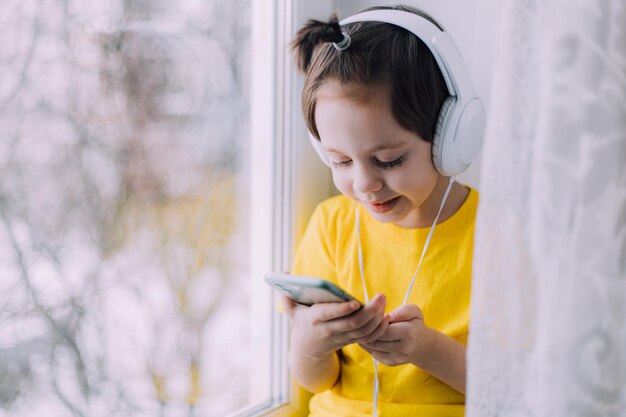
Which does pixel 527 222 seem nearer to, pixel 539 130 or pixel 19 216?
pixel 539 130

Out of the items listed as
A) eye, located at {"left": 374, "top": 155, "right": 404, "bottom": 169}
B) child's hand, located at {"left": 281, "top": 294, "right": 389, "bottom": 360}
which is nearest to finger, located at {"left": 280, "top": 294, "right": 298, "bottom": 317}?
child's hand, located at {"left": 281, "top": 294, "right": 389, "bottom": 360}

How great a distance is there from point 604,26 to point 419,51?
1.12 ft

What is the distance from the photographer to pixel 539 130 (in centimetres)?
58

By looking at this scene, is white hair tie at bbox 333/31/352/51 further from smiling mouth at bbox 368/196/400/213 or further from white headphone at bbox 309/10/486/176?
smiling mouth at bbox 368/196/400/213

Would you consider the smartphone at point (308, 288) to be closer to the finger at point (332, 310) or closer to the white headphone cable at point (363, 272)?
the finger at point (332, 310)

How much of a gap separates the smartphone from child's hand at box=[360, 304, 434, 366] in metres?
0.12

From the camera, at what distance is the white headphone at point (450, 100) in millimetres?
843

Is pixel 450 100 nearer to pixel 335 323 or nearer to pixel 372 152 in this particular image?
pixel 372 152

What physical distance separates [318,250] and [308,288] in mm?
326

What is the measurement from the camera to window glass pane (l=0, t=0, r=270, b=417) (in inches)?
30.2

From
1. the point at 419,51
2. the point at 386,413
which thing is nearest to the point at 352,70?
the point at 419,51

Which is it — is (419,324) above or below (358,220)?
below

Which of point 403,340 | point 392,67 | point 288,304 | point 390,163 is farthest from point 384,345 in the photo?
point 392,67

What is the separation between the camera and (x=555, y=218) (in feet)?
1.88
